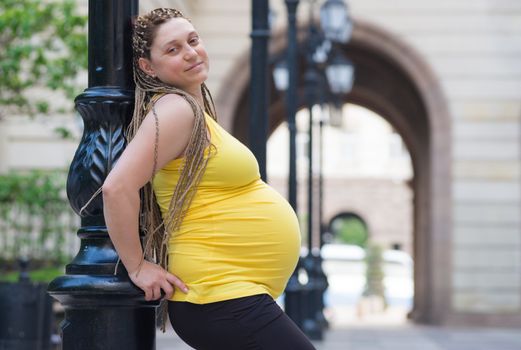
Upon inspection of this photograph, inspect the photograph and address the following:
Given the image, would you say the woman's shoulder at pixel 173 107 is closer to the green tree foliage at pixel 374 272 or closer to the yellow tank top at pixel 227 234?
the yellow tank top at pixel 227 234

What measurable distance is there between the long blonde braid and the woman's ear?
0.01 metres

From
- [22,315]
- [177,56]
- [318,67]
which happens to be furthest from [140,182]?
[318,67]

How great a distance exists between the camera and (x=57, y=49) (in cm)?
1228

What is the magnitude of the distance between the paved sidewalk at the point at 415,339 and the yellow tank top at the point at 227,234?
11.9m

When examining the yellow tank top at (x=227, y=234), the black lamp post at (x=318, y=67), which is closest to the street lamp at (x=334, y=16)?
the black lamp post at (x=318, y=67)

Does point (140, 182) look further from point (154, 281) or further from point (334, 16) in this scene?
point (334, 16)

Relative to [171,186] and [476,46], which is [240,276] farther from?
[476,46]

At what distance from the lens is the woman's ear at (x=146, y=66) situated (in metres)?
3.29

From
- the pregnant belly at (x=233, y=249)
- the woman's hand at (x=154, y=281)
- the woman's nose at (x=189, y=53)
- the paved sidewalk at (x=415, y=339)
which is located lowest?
the paved sidewalk at (x=415, y=339)

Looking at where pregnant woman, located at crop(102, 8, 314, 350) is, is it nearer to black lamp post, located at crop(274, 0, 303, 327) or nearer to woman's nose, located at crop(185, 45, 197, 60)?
woman's nose, located at crop(185, 45, 197, 60)

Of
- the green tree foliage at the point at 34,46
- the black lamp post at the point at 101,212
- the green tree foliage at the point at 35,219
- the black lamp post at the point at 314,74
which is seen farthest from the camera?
the black lamp post at the point at 314,74

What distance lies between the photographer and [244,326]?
303 centimetres

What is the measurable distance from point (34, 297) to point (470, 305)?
50.8 ft

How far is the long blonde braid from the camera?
10.2 feet
